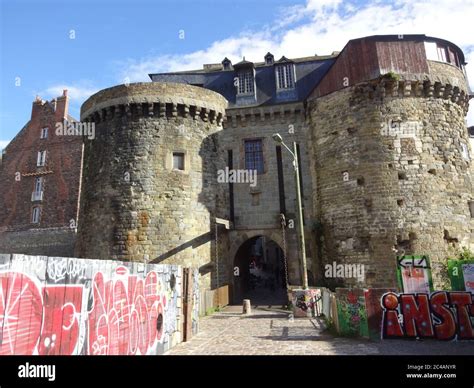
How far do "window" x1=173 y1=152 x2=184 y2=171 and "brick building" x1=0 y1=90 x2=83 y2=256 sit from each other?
14691 millimetres

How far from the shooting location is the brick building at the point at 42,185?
28031 mm

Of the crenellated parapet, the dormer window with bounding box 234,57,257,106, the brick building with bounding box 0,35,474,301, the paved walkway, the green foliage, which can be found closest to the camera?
the paved walkway

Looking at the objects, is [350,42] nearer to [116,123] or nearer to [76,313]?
[116,123]

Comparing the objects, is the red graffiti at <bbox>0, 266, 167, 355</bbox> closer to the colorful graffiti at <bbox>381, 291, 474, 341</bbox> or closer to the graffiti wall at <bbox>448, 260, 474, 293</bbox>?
the colorful graffiti at <bbox>381, 291, 474, 341</bbox>

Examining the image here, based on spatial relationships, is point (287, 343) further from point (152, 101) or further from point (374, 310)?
point (152, 101)

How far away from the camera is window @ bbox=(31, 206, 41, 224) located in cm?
2895

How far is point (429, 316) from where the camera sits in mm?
9219

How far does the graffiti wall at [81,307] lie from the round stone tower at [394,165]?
10336mm

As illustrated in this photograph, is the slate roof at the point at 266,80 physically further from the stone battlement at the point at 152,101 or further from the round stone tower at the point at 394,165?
the stone battlement at the point at 152,101

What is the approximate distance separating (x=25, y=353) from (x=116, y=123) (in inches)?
602

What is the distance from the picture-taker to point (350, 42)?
55.3ft

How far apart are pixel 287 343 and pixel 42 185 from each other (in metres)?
28.7
